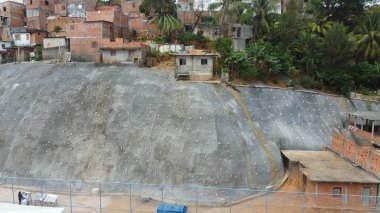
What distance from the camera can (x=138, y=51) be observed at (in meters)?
42.0

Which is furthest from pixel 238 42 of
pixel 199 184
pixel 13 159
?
pixel 13 159

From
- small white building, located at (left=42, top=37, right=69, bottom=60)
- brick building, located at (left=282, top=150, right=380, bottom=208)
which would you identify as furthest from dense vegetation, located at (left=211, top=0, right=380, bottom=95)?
small white building, located at (left=42, top=37, right=69, bottom=60)

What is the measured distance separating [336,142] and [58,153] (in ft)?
76.9

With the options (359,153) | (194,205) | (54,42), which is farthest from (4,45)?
(359,153)

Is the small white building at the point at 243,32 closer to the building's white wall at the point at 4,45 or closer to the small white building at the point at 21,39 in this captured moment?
the small white building at the point at 21,39

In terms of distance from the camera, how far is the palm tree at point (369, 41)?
43875mm

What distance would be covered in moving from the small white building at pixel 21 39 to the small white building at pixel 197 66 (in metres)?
29.3

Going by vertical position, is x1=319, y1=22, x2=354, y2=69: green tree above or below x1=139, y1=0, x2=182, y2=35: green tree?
below

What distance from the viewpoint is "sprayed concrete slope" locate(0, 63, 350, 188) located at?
91.4 feet

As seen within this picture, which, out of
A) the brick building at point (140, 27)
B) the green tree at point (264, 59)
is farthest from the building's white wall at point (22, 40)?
the green tree at point (264, 59)

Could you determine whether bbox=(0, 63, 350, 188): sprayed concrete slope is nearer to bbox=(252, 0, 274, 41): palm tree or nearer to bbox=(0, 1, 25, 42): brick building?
bbox=(252, 0, 274, 41): palm tree

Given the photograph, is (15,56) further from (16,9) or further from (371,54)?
(371,54)

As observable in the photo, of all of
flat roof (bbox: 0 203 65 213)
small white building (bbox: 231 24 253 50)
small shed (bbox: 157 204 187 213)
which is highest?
small white building (bbox: 231 24 253 50)

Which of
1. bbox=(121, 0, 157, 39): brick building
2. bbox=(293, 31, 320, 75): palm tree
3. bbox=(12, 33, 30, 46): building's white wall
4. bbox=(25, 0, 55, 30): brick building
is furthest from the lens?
bbox=(25, 0, 55, 30): brick building
